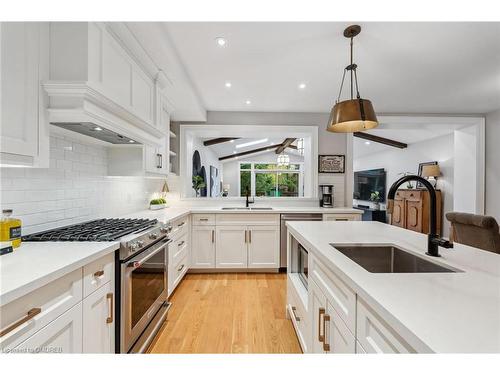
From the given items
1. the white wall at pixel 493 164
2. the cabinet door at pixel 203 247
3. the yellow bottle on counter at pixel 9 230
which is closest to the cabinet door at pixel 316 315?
the yellow bottle on counter at pixel 9 230

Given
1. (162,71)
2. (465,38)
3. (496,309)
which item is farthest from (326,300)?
(465,38)

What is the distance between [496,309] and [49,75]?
2.12 meters

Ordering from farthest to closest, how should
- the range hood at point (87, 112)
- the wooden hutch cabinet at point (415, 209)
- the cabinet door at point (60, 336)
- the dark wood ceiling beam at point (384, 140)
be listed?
the dark wood ceiling beam at point (384, 140), the wooden hutch cabinet at point (415, 209), the range hood at point (87, 112), the cabinet door at point (60, 336)

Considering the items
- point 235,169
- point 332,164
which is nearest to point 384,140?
point 332,164

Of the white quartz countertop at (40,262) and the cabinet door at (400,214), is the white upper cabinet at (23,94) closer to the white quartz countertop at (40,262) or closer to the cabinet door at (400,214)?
the white quartz countertop at (40,262)

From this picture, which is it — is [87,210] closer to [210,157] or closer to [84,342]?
[84,342]

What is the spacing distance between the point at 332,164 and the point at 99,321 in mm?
3509

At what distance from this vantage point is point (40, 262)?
3.29 feet

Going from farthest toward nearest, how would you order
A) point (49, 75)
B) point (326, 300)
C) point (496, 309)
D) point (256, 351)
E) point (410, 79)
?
point (410, 79)
point (256, 351)
point (49, 75)
point (326, 300)
point (496, 309)

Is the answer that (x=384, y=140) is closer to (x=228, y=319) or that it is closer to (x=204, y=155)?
(x=204, y=155)

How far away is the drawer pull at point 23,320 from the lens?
0.76 meters

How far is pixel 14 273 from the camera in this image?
89cm

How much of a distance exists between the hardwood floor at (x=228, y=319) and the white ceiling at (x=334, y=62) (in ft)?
7.96

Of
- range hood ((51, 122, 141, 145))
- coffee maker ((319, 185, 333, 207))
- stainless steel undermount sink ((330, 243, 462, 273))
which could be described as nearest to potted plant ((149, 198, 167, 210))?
range hood ((51, 122, 141, 145))
